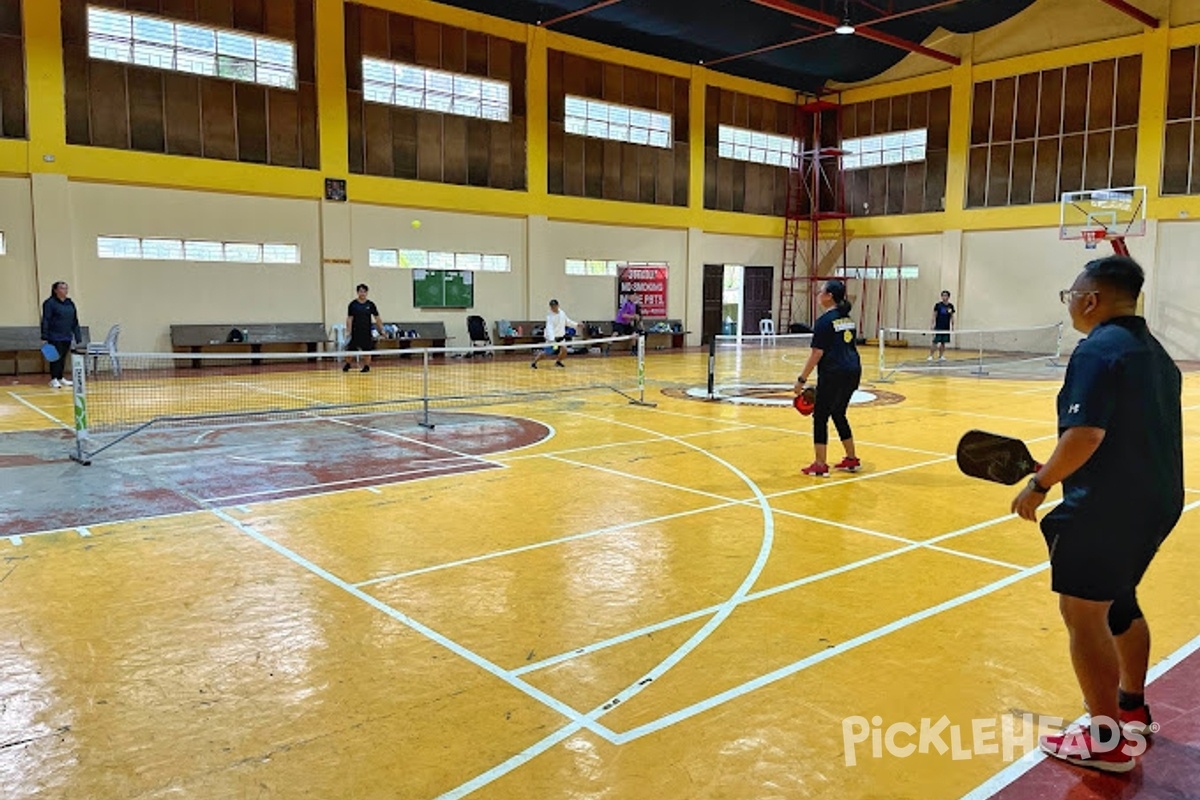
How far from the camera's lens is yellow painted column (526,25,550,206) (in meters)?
28.1

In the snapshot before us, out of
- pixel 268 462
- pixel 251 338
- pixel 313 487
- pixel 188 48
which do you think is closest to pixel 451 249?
→ pixel 251 338

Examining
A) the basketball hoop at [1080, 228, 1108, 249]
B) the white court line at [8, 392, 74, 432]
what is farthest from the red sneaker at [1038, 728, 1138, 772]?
the basketball hoop at [1080, 228, 1108, 249]

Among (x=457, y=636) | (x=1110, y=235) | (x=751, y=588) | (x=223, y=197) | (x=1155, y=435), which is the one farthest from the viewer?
(x=1110, y=235)

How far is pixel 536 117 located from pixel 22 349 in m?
15.7

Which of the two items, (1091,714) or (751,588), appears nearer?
(1091,714)

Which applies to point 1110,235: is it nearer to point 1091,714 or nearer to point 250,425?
point 250,425

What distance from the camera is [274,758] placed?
3676mm

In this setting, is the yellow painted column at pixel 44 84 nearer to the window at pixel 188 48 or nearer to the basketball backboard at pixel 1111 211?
the window at pixel 188 48

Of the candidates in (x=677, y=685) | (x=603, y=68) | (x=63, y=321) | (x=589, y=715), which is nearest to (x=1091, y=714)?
(x=677, y=685)

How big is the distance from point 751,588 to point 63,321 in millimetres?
16344

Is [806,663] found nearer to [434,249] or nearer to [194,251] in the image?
[194,251]

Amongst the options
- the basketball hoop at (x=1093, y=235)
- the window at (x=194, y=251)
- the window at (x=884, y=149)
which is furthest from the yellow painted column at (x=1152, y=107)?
the window at (x=194, y=251)

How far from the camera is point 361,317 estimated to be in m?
19.6

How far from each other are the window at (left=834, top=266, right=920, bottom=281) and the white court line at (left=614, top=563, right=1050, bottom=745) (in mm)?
29327
